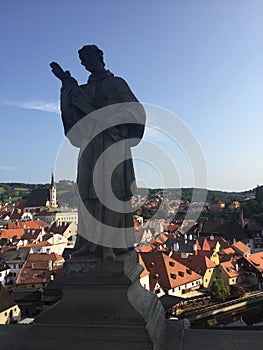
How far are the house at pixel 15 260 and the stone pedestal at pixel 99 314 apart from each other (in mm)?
31929

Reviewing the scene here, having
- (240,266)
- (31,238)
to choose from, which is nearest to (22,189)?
(31,238)

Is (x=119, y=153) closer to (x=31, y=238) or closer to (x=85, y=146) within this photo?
(x=85, y=146)

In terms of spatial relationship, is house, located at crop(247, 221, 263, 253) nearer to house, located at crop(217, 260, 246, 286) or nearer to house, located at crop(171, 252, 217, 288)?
house, located at crop(217, 260, 246, 286)

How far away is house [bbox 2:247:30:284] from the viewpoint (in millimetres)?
33562

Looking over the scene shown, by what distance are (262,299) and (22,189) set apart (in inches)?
6183

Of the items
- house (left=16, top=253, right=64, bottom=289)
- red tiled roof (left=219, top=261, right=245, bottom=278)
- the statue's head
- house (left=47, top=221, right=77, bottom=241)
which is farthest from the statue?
house (left=47, top=221, right=77, bottom=241)

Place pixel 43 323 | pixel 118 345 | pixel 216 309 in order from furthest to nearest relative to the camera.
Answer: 1. pixel 216 309
2. pixel 43 323
3. pixel 118 345

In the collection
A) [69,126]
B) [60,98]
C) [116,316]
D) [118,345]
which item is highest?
[60,98]

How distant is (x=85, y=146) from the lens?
14.8 ft

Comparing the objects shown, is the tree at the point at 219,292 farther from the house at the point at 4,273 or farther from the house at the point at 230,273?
the house at the point at 4,273

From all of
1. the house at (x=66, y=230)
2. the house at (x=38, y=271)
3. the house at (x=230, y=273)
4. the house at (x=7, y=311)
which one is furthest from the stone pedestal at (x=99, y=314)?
the house at (x=66, y=230)

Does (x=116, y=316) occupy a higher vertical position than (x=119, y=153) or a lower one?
lower

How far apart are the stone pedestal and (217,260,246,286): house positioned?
1236 inches

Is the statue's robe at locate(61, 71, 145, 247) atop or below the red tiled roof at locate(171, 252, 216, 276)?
atop
